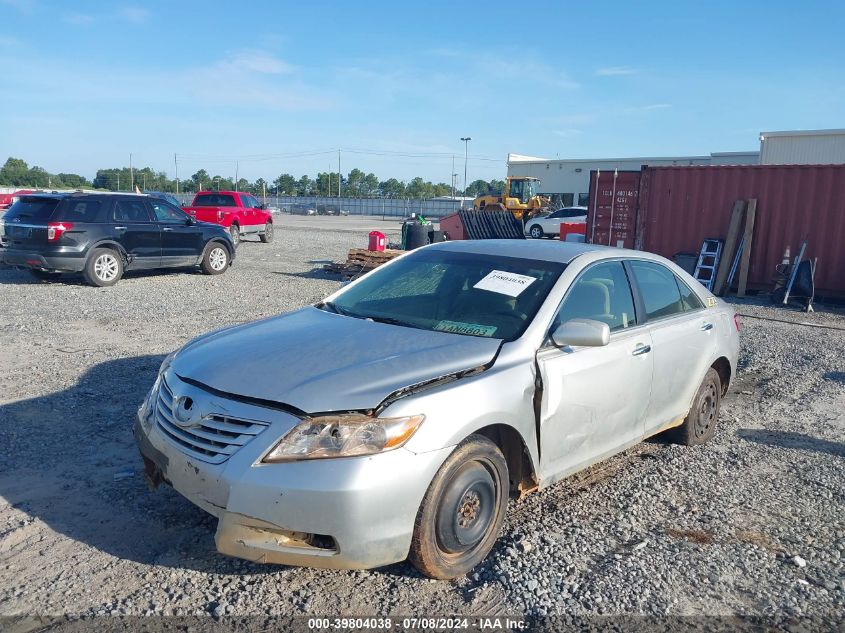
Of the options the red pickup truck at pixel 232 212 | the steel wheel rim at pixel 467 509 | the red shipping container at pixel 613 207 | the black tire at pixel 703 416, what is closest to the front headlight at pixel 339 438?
the steel wheel rim at pixel 467 509

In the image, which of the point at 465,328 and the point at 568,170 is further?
the point at 568,170

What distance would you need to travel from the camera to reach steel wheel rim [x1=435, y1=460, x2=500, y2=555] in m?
3.24

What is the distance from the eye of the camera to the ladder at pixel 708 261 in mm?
14773

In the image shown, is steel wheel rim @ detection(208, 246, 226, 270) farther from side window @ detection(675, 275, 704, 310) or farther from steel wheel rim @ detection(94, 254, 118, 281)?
side window @ detection(675, 275, 704, 310)

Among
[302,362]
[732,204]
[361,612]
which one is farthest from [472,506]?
[732,204]

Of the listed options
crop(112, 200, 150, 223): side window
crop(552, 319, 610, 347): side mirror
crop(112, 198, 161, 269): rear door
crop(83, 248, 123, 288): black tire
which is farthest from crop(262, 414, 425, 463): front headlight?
crop(112, 200, 150, 223): side window

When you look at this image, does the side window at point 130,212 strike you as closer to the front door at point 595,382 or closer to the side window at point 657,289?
the side window at point 657,289

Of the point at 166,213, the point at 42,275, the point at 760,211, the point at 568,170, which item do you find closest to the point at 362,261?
the point at 166,213

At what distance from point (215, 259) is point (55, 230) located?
3742 mm

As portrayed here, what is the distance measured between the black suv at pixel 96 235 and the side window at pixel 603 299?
10465 millimetres

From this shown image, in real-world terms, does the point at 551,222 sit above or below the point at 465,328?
below

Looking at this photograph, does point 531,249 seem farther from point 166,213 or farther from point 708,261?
point 708,261

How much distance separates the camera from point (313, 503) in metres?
2.89

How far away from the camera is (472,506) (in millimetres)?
3418
